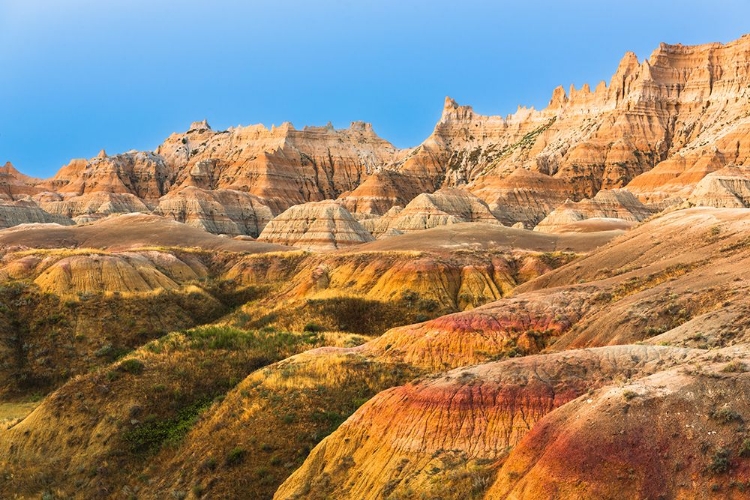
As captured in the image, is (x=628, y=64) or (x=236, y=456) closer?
(x=236, y=456)

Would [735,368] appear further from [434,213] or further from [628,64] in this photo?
[628,64]

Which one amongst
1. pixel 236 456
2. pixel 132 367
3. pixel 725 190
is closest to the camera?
pixel 236 456

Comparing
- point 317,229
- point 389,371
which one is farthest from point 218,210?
point 389,371

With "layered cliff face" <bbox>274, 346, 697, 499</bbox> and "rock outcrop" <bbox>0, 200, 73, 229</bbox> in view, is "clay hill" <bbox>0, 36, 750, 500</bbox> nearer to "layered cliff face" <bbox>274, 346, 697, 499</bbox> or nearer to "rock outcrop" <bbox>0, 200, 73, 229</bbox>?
"layered cliff face" <bbox>274, 346, 697, 499</bbox>

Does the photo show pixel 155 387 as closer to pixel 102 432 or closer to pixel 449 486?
pixel 102 432

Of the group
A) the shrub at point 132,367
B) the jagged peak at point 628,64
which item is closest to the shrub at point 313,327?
the shrub at point 132,367

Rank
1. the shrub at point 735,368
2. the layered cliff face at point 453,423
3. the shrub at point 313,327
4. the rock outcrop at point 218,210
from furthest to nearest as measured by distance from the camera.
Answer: the rock outcrop at point 218,210
the shrub at point 313,327
the layered cliff face at point 453,423
the shrub at point 735,368

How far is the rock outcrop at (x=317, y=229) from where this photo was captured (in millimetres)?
118981

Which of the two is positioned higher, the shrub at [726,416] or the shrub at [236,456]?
the shrub at [726,416]

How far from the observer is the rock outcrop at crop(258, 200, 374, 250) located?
119 m

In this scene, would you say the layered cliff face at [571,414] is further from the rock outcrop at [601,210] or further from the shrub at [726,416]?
the rock outcrop at [601,210]

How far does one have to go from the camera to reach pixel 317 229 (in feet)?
400

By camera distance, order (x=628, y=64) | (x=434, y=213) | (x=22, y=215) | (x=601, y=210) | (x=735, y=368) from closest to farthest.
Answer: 1. (x=735, y=368)
2. (x=601, y=210)
3. (x=434, y=213)
4. (x=22, y=215)
5. (x=628, y=64)

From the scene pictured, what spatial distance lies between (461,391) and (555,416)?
3.93 m
